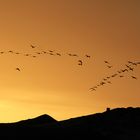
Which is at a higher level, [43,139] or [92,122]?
[92,122]

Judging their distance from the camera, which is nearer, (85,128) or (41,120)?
(85,128)

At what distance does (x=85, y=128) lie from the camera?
60469 millimetres

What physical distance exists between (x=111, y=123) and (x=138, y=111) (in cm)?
762

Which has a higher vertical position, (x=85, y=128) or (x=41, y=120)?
(x=41, y=120)

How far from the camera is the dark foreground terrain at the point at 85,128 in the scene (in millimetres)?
58438

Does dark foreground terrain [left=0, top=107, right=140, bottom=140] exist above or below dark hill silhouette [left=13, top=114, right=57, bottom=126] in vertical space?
below

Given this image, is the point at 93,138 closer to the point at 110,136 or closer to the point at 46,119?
the point at 110,136

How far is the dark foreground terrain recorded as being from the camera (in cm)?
5844

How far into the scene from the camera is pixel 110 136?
64062mm

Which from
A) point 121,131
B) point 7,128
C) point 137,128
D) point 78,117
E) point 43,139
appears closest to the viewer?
point 43,139

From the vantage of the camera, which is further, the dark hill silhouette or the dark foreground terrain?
the dark hill silhouette

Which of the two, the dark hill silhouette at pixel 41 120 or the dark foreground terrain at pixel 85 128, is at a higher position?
the dark hill silhouette at pixel 41 120

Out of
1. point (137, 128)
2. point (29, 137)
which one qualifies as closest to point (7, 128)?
point (29, 137)

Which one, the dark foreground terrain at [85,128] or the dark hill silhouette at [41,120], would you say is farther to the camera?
the dark hill silhouette at [41,120]
